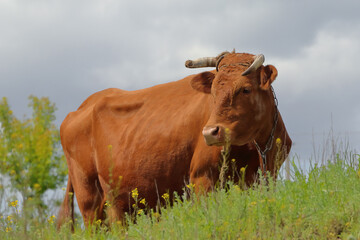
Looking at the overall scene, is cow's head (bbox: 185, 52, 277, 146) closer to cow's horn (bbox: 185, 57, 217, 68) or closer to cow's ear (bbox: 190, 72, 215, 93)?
cow's ear (bbox: 190, 72, 215, 93)

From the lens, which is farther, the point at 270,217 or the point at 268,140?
the point at 268,140

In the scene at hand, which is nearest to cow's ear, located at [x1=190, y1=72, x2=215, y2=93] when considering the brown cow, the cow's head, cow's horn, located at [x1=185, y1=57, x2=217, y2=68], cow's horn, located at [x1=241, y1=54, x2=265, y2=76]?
the brown cow

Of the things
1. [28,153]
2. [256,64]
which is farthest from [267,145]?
[28,153]

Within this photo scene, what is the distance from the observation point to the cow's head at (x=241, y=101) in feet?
19.0

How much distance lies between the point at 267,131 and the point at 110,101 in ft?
10.2

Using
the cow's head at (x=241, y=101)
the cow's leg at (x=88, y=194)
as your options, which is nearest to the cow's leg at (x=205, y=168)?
the cow's head at (x=241, y=101)

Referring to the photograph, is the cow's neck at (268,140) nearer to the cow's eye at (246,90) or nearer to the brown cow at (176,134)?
the brown cow at (176,134)

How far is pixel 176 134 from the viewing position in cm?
679

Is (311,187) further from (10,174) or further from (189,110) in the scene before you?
(10,174)

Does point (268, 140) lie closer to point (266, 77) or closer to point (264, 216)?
point (266, 77)

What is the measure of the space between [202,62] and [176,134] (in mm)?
1042

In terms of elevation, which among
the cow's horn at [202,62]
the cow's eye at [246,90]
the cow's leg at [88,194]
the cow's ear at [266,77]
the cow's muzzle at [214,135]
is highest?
the cow's horn at [202,62]

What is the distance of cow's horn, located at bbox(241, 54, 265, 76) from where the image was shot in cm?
593

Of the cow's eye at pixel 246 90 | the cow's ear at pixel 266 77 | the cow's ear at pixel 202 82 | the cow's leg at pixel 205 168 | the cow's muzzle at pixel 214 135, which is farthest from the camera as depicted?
the cow's ear at pixel 202 82
